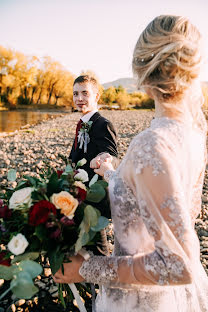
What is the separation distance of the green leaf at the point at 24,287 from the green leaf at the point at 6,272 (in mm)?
101

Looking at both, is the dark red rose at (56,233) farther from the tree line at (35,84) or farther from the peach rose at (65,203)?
the tree line at (35,84)

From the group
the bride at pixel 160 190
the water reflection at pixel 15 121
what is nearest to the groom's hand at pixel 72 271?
the bride at pixel 160 190

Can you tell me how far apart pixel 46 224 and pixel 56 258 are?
8.3 inches

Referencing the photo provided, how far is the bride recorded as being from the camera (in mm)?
1197

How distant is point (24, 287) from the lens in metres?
1.11

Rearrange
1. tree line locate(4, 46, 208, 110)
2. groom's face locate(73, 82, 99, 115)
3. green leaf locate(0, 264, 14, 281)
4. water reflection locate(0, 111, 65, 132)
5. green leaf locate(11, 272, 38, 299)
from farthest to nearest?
tree line locate(4, 46, 208, 110)
water reflection locate(0, 111, 65, 132)
groom's face locate(73, 82, 99, 115)
green leaf locate(0, 264, 14, 281)
green leaf locate(11, 272, 38, 299)

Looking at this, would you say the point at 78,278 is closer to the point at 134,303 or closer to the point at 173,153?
the point at 134,303

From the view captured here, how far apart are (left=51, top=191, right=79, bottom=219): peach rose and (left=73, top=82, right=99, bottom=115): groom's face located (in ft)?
9.39

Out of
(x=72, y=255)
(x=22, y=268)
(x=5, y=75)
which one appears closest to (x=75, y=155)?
(x=72, y=255)

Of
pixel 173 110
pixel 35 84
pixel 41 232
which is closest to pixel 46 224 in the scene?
pixel 41 232

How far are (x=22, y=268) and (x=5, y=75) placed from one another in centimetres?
5099

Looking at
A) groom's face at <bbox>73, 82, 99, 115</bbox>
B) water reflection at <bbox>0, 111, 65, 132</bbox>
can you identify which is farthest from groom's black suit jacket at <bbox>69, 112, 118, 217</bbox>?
water reflection at <bbox>0, 111, 65, 132</bbox>

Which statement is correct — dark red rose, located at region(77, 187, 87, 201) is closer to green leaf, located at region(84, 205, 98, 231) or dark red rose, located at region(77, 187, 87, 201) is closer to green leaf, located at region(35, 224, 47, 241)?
green leaf, located at region(84, 205, 98, 231)

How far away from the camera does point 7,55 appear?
4566cm
